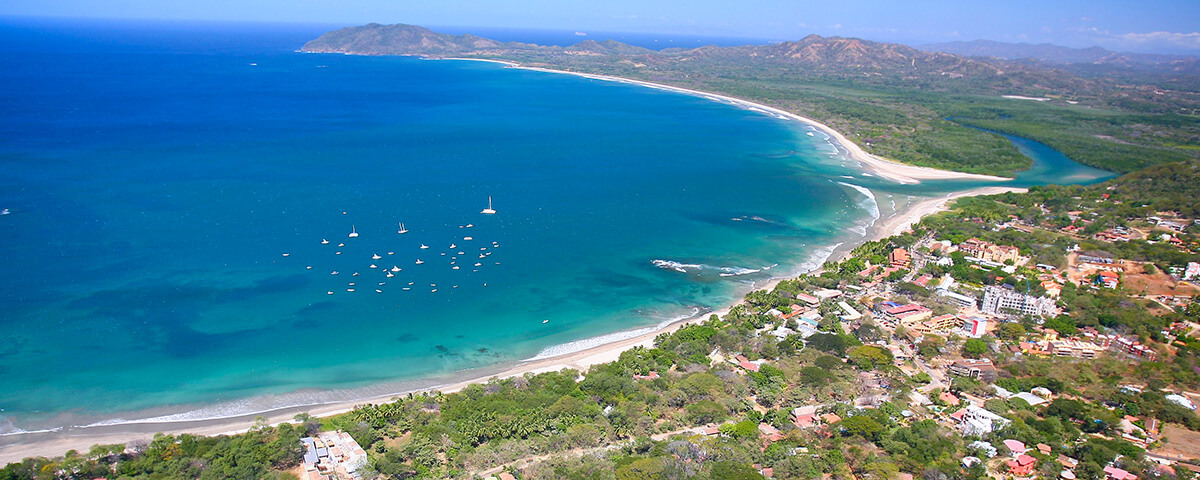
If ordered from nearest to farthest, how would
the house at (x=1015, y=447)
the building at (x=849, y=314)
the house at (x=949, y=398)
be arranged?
the house at (x=1015, y=447)
the house at (x=949, y=398)
the building at (x=849, y=314)

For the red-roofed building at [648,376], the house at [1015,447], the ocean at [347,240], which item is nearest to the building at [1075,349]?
the house at [1015,447]

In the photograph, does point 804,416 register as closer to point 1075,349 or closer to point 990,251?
point 1075,349

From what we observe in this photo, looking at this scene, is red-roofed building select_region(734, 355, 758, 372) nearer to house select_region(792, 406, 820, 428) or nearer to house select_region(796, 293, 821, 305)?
house select_region(792, 406, 820, 428)

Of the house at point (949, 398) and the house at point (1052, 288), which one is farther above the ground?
the house at point (1052, 288)

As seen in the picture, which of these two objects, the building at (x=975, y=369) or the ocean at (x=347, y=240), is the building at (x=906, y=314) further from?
the ocean at (x=347, y=240)

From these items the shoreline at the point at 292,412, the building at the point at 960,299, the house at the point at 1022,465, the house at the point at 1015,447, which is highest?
the building at the point at 960,299

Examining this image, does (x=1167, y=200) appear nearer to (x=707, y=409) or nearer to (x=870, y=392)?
(x=870, y=392)

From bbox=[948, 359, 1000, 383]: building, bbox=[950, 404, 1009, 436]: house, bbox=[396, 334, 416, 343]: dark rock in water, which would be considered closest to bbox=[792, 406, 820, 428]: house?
bbox=[950, 404, 1009, 436]: house

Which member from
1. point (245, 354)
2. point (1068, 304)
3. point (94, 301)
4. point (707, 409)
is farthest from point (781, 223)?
point (94, 301)

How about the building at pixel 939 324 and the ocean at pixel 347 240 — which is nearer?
the ocean at pixel 347 240

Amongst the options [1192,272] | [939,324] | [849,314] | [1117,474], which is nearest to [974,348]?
[939,324]
